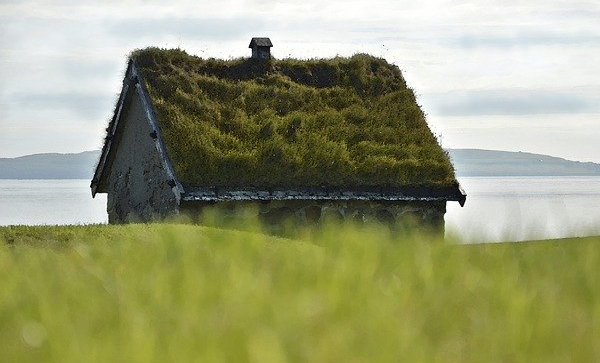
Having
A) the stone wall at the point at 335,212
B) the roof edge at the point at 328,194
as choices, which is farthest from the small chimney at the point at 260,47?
the stone wall at the point at 335,212

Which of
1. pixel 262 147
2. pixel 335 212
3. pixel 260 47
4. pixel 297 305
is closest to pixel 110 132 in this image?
pixel 260 47

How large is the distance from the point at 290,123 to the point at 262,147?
1.09 m

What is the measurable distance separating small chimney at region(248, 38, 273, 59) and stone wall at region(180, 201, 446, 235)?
4.84 metres

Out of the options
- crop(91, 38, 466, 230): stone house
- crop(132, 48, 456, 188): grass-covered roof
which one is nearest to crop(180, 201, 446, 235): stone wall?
crop(91, 38, 466, 230): stone house

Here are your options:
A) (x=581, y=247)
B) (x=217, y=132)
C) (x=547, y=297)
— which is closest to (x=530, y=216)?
(x=581, y=247)

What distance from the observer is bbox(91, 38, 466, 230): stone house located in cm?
1706

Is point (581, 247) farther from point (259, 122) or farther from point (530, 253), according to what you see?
point (259, 122)

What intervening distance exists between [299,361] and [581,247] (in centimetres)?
474

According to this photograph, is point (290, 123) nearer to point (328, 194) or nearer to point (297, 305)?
point (328, 194)

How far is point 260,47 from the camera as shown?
2062cm

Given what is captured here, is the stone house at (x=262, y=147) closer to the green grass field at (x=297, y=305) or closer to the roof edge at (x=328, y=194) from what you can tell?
the roof edge at (x=328, y=194)

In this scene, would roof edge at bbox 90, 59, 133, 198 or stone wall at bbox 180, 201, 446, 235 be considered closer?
stone wall at bbox 180, 201, 446, 235

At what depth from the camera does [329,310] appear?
196 inches

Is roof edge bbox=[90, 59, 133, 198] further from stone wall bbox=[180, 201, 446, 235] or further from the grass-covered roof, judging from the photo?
stone wall bbox=[180, 201, 446, 235]
